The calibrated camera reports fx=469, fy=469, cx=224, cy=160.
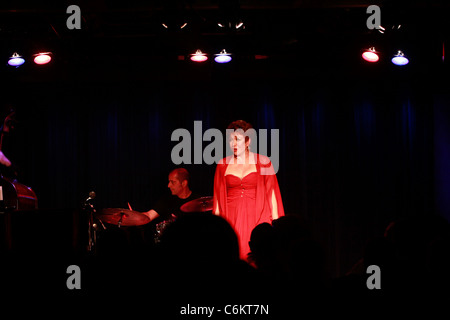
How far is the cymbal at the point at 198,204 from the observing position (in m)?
5.15

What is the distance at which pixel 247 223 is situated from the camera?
4.68 metres

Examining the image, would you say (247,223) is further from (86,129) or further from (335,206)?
(86,129)

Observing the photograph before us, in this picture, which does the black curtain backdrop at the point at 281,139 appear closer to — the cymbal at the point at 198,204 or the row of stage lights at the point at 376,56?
the row of stage lights at the point at 376,56

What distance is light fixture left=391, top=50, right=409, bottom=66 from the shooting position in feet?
18.6

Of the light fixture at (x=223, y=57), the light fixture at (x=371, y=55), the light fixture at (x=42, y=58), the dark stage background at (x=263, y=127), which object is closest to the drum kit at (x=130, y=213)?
the dark stage background at (x=263, y=127)

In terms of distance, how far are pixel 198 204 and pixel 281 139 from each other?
216cm

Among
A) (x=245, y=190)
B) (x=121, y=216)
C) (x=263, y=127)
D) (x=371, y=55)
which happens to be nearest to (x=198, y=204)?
(x=245, y=190)

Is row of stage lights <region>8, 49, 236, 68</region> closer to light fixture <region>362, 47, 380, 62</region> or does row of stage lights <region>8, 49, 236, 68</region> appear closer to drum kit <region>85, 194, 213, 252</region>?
light fixture <region>362, 47, 380, 62</region>

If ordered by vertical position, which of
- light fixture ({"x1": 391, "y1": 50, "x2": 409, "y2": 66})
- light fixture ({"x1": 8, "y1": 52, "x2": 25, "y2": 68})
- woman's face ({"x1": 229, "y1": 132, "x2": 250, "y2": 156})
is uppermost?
light fixture ({"x1": 8, "y1": 52, "x2": 25, "y2": 68})

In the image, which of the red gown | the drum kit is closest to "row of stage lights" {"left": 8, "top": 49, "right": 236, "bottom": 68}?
the red gown

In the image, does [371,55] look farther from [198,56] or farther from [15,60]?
[15,60]

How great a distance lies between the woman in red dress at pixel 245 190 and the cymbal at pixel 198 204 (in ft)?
1.45

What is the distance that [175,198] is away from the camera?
602 centimetres

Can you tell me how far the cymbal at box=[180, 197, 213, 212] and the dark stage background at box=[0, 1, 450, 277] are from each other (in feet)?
5.14
